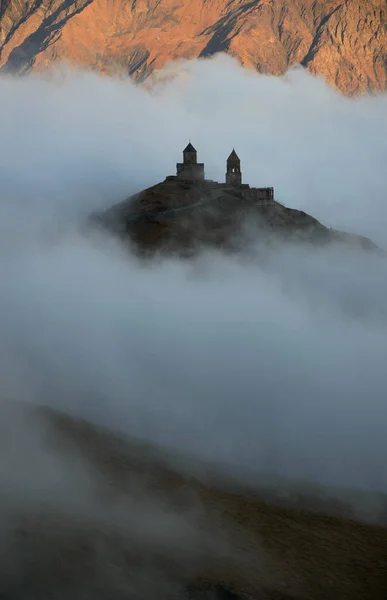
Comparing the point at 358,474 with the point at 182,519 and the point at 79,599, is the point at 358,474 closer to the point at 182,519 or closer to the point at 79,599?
the point at 182,519

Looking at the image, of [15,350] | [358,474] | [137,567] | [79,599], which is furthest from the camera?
[15,350]

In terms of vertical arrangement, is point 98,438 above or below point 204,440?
below

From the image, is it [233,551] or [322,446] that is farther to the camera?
[322,446]

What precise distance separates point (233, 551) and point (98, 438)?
31627 mm

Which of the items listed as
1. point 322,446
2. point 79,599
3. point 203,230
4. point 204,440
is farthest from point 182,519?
point 203,230

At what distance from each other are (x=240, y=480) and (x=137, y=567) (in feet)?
122

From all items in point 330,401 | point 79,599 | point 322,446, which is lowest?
point 79,599

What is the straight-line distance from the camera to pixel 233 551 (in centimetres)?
8262

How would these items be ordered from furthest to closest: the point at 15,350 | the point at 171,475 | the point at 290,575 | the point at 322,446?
the point at 15,350
the point at 322,446
the point at 171,475
the point at 290,575

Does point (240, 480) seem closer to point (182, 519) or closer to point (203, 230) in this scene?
point (182, 519)

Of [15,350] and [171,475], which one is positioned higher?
[15,350]

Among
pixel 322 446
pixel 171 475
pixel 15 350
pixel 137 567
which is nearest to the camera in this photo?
pixel 137 567

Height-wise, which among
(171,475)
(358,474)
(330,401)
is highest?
(330,401)

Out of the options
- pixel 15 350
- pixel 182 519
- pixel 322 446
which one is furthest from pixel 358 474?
pixel 15 350
